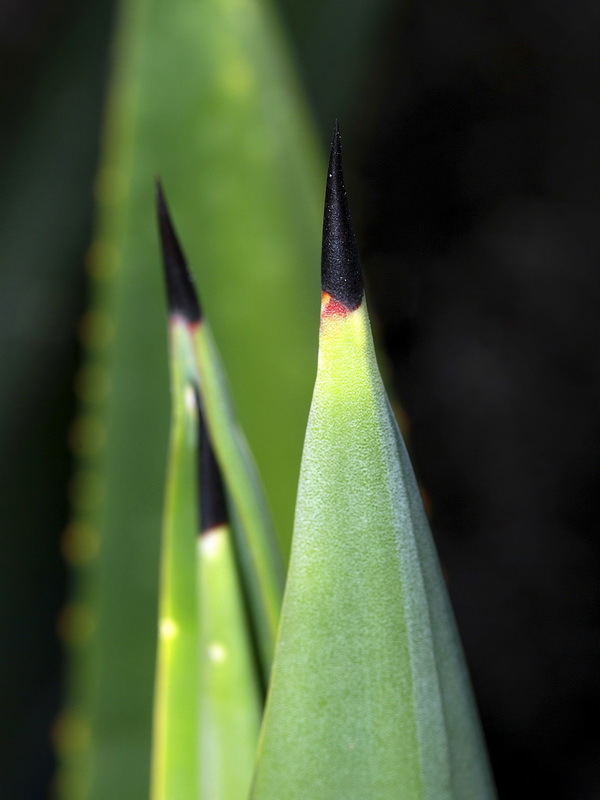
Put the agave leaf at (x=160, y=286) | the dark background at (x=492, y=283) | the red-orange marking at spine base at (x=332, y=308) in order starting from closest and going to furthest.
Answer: the red-orange marking at spine base at (x=332, y=308) → the agave leaf at (x=160, y=286) → the dark background at (x=492, y=283)

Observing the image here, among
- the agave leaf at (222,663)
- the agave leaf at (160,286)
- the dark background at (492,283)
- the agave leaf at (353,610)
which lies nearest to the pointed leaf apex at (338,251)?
the agave leaf at (353,610)

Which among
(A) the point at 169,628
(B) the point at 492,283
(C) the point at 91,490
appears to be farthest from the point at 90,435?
(B) the point at 492,283

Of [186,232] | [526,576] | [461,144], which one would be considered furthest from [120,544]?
[461,144]

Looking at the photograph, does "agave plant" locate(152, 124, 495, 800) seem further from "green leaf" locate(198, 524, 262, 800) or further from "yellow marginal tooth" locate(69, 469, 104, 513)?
"yellow marginal tooth" locate(69, 469, 104, 513)

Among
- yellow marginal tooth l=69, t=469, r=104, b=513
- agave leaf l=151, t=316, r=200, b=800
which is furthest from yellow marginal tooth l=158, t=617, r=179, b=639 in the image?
yellow marginal tooth l=69, t=469, r=104, b=513

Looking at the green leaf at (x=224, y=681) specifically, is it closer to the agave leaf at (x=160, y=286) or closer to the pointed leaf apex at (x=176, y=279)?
the pointed leaf apex at (x=176, y=279)

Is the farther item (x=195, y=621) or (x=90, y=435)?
(x=90, y=435)

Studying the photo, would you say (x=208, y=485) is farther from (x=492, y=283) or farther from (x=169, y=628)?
(x=492, y=283)
